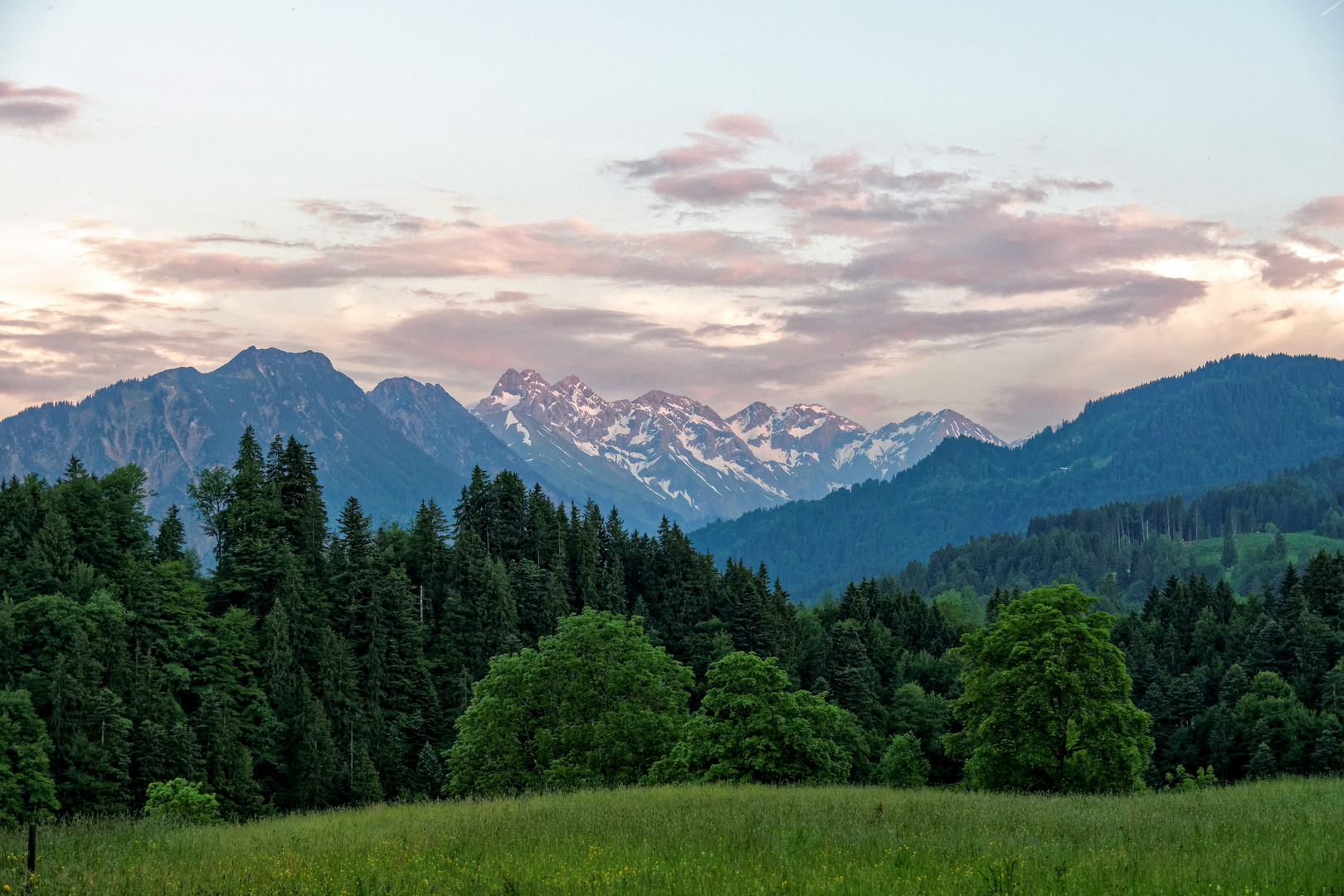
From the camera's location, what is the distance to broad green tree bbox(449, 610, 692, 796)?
6119 cm

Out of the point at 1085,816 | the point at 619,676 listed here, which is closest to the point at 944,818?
the point at 1085,816

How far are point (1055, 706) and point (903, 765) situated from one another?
47.2 metres

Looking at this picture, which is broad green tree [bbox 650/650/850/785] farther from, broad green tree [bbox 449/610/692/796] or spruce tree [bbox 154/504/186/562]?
spruce tree [bbox 154/504/186/562]

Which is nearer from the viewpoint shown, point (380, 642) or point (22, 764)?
point (22, 764)

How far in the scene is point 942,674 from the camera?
133375 millimetres

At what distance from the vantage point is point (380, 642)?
356 feet

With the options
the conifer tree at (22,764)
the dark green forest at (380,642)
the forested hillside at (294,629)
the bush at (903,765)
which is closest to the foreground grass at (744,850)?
the dark green forest at (380,642)

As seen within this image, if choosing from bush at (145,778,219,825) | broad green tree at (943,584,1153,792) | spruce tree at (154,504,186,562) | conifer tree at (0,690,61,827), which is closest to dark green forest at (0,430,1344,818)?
spruce tree at (154,504,186,562)

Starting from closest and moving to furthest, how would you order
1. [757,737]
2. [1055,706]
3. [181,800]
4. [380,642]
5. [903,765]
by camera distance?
[757,737] → [1055,706] → [181,800] → [903,765] → [380,642]

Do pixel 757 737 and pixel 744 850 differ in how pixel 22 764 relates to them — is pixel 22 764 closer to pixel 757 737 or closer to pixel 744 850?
pixel 757 737

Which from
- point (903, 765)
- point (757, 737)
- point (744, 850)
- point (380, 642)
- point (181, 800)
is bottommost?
point (903, 765)

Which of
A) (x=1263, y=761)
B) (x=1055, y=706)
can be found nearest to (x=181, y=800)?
(x=1055, y=706)

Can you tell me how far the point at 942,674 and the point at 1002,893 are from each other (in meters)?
124

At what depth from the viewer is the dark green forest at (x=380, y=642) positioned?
274 ft
